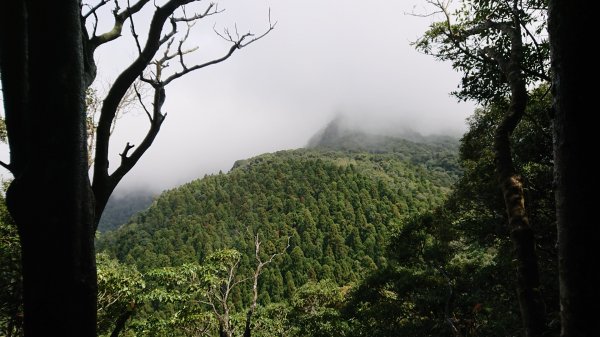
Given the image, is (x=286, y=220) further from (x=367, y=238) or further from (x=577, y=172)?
(x=577, y=172)

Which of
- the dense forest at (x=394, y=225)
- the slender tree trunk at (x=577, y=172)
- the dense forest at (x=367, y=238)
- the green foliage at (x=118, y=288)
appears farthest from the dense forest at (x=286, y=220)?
the slender tree trunk at (x=577, y=172)

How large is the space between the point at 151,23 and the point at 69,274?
2.67 m

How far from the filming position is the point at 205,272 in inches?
395

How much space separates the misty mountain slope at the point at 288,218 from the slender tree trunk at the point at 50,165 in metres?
67.4

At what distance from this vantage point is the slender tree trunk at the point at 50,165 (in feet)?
4.54

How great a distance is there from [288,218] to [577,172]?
97.3m

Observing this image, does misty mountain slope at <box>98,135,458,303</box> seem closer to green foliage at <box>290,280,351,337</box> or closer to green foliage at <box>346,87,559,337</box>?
green foliage at <box>290,280,351,337</box>

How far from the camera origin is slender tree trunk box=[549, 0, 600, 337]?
1.25m

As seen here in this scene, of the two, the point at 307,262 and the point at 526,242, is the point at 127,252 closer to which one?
the point at 307,262

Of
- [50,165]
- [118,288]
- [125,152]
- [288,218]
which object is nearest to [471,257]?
[118,288]

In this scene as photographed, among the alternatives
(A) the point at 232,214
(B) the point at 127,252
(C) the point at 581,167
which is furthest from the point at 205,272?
(A) the point at 232,214

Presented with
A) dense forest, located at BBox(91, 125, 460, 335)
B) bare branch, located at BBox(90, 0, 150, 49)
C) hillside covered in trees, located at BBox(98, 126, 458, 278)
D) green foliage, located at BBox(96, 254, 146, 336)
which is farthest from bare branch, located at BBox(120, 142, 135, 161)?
hillside covered in trees, located at BBox(98, 126, 458, 278)

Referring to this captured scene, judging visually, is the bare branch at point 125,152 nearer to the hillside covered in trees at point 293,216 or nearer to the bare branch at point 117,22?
the bare branch at point 117,22

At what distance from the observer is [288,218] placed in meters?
97.7
